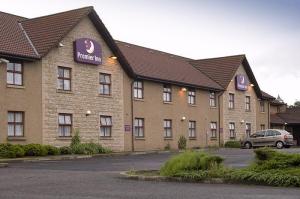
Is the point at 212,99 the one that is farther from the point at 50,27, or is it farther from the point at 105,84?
the point at 50,27

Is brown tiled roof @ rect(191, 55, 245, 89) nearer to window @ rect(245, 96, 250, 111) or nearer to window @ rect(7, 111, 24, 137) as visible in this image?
window @ rect(245, 96, 250, 111)

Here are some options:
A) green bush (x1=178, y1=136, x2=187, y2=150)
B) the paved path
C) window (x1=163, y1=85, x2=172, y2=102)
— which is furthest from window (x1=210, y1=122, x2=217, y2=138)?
the paved path

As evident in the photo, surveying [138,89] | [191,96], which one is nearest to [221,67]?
[191,96]

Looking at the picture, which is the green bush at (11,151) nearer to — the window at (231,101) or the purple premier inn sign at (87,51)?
the purple premier inn sign at (87,51)

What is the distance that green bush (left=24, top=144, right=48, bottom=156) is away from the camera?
30141mm

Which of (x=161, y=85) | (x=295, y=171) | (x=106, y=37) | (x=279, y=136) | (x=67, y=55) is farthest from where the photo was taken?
(x=279, y=136)

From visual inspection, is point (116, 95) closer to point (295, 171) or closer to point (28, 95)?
point (28, 95)

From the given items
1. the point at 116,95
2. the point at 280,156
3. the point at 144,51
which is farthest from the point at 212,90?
the point at 280,156

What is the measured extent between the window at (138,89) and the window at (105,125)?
130 inches

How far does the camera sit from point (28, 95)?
105 ft

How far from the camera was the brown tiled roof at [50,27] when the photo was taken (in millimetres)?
33500

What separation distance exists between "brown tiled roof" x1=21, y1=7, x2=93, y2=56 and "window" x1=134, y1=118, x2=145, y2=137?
855 cm

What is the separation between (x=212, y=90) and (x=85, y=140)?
16.8 metres

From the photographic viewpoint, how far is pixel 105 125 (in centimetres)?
3753
